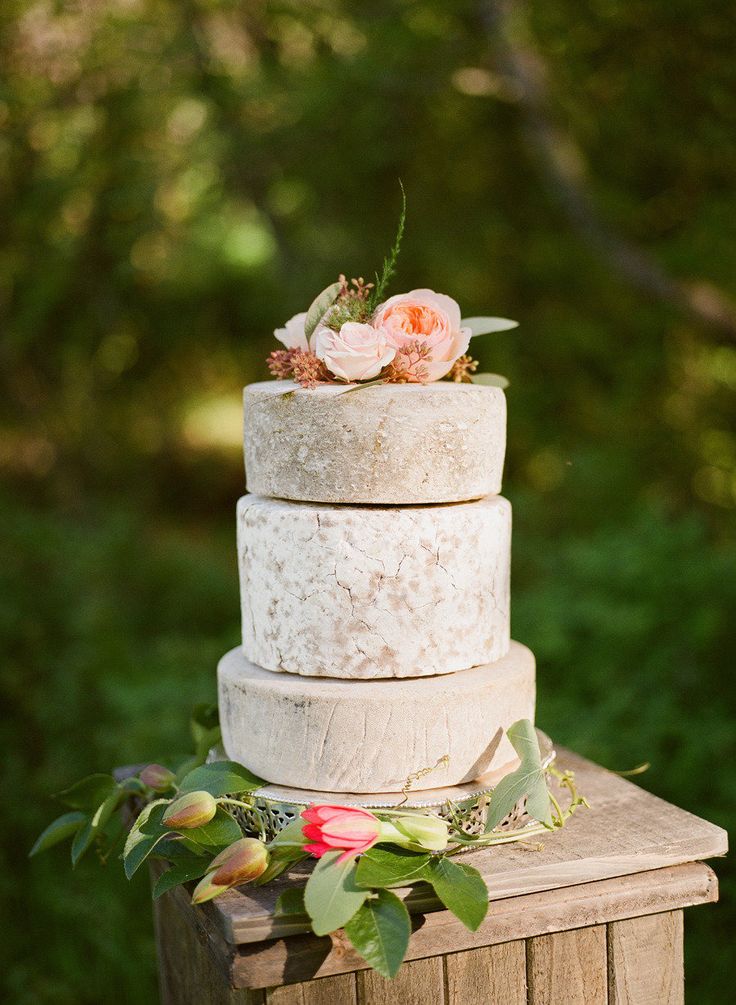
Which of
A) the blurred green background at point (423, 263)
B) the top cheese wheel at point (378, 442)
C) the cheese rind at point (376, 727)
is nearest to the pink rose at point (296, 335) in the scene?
the top cheese wheel at point (378, 442)

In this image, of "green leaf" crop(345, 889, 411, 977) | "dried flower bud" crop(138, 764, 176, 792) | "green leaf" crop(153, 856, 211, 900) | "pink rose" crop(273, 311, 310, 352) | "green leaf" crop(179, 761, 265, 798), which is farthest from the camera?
"dried flower bud" crop(138, 764, 176, 792)

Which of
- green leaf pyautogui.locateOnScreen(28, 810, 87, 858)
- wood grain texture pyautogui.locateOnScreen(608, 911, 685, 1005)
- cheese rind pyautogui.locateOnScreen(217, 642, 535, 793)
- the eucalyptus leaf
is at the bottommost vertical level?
wood grain texture pyautogui.locateOnScreen(608, 911, 685, 1005)

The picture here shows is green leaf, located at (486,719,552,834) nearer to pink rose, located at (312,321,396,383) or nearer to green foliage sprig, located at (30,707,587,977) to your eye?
green foliage sprig, located at (30,707,587,977)

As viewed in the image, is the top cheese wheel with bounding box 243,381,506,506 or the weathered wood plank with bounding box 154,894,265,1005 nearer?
the top cheese wheel with bounding box 243,381,506,506

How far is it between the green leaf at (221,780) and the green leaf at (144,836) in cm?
6

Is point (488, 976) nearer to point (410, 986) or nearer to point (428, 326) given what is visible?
point (410, 986)

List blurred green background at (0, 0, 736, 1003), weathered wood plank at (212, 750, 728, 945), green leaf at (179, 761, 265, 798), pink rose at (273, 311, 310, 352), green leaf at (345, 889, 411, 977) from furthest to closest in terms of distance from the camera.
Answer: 1. blurred green background at (0, 0, 736, 1003)
2. pink rose at (273, 311, 310, 352)
3. green leaf at (179, 761, 265, 798)
4. weathered wood plank at (212, 750, 728, 945)
5. green leaf at (345, 889, 411, 977)

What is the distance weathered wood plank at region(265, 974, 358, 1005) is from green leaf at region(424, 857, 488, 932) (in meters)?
0.19

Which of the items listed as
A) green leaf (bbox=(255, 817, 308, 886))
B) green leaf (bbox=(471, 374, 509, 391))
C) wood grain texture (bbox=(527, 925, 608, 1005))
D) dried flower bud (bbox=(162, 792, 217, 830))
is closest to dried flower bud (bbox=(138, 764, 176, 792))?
dried flower bud (bbox=(162, 792, 217, 830))

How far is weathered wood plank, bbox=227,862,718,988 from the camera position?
1445 mm

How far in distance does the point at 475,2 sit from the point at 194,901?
14.2ft

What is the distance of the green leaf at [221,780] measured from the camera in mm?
1655

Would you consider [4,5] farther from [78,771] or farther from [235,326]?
[78,771]

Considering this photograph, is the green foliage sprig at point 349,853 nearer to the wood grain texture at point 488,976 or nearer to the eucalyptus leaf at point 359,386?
the wood grain texture at point 488,976
